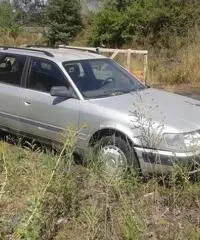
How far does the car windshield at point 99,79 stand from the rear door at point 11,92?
87 centimetres

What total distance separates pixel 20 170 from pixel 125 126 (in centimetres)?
145

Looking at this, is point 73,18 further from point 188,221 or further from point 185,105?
point 188,221

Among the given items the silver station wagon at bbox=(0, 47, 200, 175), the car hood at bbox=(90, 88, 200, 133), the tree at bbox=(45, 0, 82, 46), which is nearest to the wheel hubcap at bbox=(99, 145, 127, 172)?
the silver station wagon at bbox=(0, 47, 200, 175)

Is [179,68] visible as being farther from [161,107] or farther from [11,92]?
[161,107]

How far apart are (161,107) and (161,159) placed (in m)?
0.94

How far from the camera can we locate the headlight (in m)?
6.18

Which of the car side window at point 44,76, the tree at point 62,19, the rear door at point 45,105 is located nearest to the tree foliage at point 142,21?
the tree at point 62,19

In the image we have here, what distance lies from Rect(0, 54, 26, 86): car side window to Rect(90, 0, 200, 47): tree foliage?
15.4 m

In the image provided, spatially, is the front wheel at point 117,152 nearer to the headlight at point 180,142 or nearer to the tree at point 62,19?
the headlight at point 180,142

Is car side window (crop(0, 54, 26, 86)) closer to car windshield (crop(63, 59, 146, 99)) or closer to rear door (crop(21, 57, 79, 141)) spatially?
rear door (crop(21, 57, 79, 141))

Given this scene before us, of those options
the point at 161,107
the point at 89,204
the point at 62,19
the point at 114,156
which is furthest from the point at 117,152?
the point at 62,19

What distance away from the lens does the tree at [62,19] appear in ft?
98.3

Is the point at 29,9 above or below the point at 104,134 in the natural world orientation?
below

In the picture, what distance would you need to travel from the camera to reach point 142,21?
2569 centimetres
